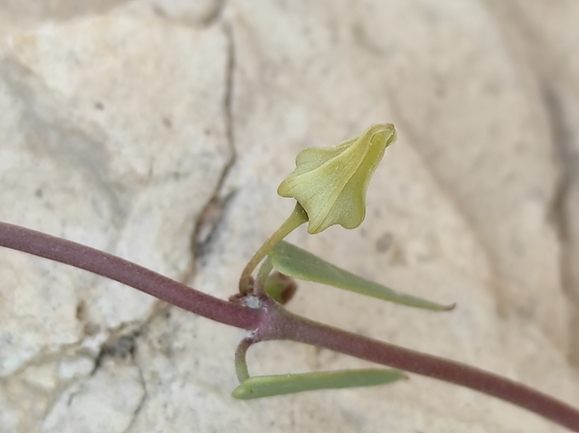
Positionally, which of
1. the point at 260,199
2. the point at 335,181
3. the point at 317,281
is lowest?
the point at 260,199

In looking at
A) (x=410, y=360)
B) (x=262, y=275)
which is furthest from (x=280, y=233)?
(x=410, y=360)

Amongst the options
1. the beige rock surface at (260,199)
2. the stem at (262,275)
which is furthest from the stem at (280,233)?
the beige rock surface at (260,199)

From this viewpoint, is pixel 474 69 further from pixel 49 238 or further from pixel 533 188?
pixel 49 238

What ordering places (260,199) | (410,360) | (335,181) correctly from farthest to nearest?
A: (260,199), (410,360), (335,181)

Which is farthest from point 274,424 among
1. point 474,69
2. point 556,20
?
point 556,20

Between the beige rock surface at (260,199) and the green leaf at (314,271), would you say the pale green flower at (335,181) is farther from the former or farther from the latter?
the beige rock surface at (260,199)

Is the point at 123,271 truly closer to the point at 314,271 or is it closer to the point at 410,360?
the point at 314,271

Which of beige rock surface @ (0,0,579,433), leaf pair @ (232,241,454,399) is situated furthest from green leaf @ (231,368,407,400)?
beige rock surface @ (0,0,579,433)
